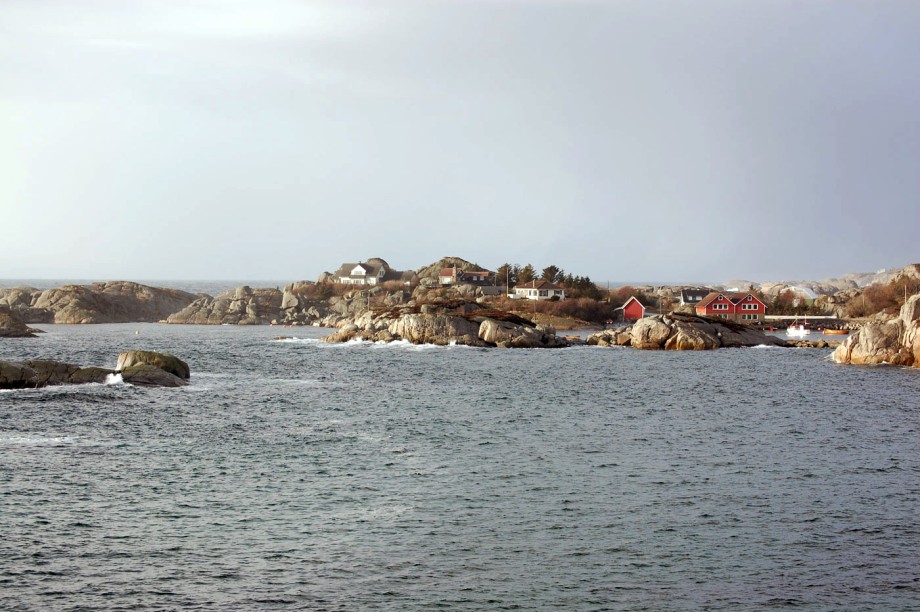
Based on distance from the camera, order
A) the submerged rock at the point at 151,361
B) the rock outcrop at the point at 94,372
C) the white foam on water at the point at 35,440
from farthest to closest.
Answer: the submerged rock at the point at 151,361, the rock outcrop at the point at 94,372, the white foam on water at the point at 35,440

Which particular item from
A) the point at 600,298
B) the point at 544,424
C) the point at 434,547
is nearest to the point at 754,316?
the point at 600,298

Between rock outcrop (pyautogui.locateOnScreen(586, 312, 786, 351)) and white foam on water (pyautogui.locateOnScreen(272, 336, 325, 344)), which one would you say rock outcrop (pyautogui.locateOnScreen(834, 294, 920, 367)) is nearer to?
rock outcrop (pyautogui.locateOnScreen(586, 312, 786, 351))

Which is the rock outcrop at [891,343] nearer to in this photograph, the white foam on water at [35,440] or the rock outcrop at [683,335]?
the rock outcrop at [683,335]

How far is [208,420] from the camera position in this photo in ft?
165

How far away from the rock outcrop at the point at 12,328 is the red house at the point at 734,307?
357 feet

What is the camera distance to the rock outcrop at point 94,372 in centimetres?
5962

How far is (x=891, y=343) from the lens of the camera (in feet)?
300

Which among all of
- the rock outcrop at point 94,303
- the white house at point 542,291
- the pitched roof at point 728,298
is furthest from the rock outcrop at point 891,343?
the rock outcrop at point 94,303

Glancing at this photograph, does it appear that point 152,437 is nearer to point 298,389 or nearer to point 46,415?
point 46,415

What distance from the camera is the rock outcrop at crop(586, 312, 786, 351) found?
112688 mm

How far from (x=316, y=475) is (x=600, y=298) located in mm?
151298

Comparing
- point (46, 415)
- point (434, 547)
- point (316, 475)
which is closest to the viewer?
point (434, 547)

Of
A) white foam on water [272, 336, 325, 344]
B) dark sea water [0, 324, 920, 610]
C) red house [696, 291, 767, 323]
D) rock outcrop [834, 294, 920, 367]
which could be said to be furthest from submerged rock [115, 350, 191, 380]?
red house [696, 291, 767, 323]

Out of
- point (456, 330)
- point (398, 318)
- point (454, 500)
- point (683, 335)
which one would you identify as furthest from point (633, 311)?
point (454, 500)
